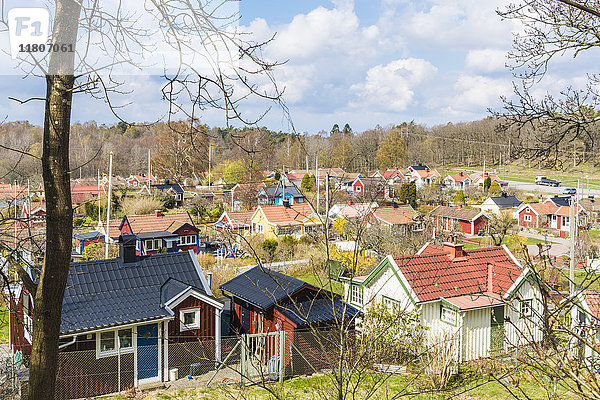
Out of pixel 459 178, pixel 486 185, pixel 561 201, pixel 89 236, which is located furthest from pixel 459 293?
pixel 459 178

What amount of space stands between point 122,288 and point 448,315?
637 cm

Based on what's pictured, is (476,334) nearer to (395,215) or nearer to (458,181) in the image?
(395,215)

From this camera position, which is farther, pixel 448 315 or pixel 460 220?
pixel 460 220

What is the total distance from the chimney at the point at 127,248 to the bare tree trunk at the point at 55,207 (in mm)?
7134

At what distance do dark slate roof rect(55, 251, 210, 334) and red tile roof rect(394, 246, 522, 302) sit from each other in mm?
4367

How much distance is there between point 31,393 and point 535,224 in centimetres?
3067

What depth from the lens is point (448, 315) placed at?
10.1 m

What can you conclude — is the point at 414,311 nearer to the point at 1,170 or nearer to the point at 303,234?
the point at 1,170

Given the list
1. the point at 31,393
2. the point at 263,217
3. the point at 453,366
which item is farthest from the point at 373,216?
the point at 31,393

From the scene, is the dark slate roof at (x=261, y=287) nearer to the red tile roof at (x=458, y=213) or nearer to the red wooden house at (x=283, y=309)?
the red wooden house at (x=283, y=309)

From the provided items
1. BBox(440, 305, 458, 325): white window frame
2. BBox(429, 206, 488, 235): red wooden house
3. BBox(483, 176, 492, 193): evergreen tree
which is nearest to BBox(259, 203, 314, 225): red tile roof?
BBox(429, 206, 488, 235): red wooden house

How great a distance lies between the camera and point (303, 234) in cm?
2197

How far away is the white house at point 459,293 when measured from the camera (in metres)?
9.78

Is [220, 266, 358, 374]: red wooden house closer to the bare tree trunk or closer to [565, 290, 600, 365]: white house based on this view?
[565, 290, 600, 365]: white house
